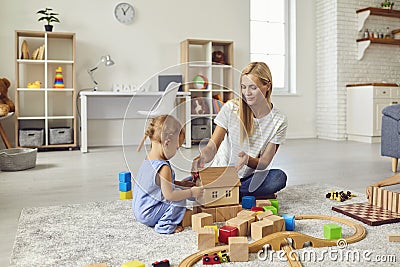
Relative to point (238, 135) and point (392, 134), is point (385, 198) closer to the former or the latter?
point (238, 135)

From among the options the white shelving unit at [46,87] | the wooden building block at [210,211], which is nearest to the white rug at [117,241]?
the wooden building block at [210,211]

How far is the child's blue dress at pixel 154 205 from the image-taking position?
154 cm

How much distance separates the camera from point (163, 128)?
1.48 meters

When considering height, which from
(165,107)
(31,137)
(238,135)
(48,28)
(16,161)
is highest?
(48,28)

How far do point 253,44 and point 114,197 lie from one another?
13.4 feet

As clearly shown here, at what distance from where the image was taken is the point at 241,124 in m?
1.74

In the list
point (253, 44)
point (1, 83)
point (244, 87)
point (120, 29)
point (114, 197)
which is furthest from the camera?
Result: point (253, 44)

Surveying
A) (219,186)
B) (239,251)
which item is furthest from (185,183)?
(239,251)

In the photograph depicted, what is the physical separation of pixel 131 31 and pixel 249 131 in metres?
3.56

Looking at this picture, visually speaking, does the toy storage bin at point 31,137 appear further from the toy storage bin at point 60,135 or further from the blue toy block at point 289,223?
the blue toy block at point 289,223

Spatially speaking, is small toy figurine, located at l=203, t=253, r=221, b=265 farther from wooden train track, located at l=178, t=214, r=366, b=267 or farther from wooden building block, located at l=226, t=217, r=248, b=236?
wooden building block, located at l=226, t=217, r=248, b=236

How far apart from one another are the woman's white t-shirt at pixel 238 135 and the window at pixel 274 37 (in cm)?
402

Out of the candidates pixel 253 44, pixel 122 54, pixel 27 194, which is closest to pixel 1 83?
pixel 122 54

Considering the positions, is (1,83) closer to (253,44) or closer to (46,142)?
(46,142)
